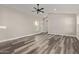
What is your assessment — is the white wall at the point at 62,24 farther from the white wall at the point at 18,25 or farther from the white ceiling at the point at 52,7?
the white wall at the point at 18,25

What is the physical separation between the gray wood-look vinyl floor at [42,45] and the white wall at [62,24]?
5.5 inches

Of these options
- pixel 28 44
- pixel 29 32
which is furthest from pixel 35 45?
pixel 29 32

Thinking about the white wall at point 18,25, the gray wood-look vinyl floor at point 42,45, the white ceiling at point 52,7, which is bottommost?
the gray wood-look vinyl floor at point 42,45

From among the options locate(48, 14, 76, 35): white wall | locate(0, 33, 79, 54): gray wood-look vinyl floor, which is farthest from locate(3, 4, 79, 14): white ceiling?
locate(0, 33, 79, 54): gray wood-look vinyl floor

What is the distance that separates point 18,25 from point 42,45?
0.88 m

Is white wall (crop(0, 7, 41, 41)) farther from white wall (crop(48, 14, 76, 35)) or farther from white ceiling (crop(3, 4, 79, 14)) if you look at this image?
white wall (crop(48, 14, 76, 35))

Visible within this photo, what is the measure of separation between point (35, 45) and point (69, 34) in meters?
0.94

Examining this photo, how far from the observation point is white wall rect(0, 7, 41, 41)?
2.74m

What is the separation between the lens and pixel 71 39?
268 centimetres

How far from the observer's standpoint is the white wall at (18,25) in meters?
2.74

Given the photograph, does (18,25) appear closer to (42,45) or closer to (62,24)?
(42,45)

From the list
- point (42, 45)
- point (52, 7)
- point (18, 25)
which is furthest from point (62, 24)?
point (18, 25)

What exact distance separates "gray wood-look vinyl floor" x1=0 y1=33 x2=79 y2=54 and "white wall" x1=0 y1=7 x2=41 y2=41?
0.56 feet

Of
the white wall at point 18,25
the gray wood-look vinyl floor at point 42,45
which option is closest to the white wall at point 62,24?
the gray wood-look vinyl floor at point 42,45
